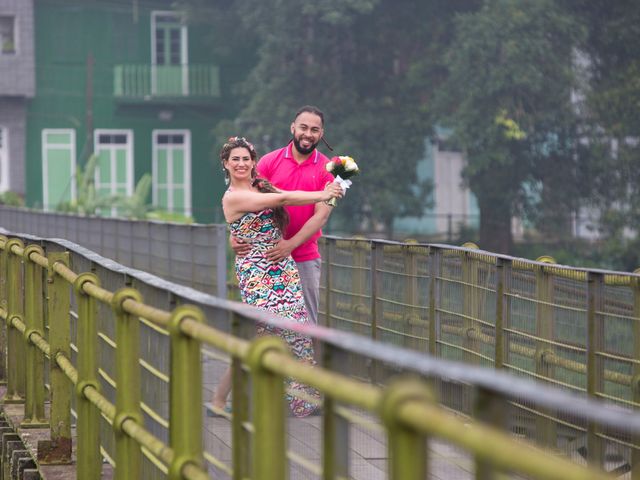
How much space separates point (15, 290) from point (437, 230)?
1667 inches

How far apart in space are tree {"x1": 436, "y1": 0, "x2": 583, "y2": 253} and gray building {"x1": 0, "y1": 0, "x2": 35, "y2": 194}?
13917 millimetres

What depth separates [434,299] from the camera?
9.68m

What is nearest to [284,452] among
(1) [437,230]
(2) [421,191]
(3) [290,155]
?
(3) [290,155]

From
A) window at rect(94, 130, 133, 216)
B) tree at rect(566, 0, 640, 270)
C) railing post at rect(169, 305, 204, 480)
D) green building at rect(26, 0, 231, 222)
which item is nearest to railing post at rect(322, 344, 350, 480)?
railing post at rect(169, 305, 204, 480)

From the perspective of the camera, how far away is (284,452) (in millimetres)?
3770

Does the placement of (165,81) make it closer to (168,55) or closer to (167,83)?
(167,83)

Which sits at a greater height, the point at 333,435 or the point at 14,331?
the point at 333,435

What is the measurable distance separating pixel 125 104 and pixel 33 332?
147 feet

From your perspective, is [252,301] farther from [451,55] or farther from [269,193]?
[451,55]

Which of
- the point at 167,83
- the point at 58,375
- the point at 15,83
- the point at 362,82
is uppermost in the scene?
the point at 167,83

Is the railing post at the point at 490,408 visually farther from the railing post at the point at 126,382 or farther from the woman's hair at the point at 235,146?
the woman's hair at the point at 235,146

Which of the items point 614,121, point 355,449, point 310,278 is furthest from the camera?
point 614,121

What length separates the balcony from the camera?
174 ft

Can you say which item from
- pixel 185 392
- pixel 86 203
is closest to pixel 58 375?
pixel 185 392
